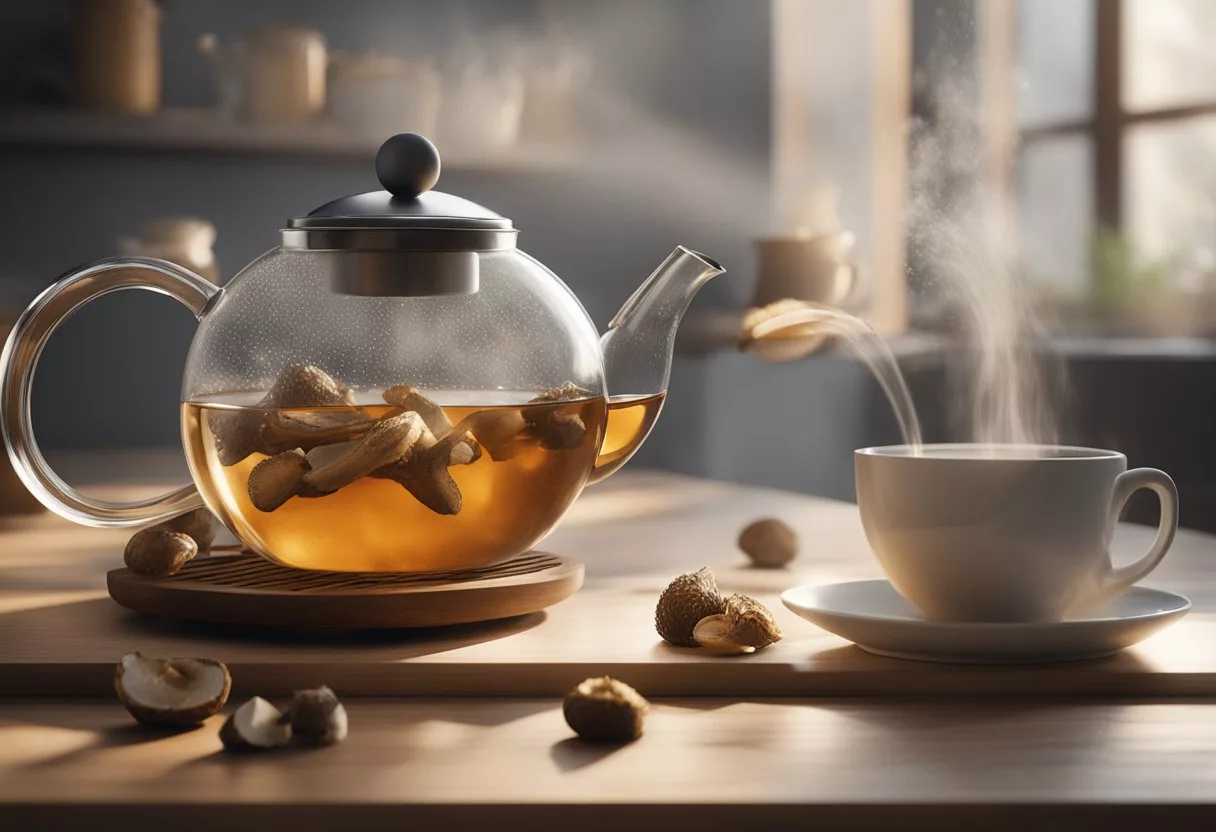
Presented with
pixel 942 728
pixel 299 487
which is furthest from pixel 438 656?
pixel 942 728

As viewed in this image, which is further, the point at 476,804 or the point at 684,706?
the point at 684,706

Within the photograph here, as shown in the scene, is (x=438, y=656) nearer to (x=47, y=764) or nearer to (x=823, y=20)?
(x=47, y=764)

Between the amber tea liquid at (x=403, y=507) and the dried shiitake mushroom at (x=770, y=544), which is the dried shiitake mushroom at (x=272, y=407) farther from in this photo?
the dried shiitake mushroom at (x=770, y=544)

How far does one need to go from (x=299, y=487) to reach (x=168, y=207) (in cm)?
239

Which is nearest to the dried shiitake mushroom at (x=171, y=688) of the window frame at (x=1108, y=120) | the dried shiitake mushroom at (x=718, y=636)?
the dried shiitake mushroom at (x=718, y=636)

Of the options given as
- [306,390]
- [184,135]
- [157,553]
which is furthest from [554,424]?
[184,135]

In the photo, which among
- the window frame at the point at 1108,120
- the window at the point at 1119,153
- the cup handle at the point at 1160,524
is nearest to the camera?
the cup handle at the point at 1160,524

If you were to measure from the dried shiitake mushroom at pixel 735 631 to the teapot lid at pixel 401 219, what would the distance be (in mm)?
250

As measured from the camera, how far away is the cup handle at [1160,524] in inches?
27.0

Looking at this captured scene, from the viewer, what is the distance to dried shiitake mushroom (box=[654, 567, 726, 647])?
70cm

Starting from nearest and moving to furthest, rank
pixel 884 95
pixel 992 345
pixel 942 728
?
pixel 942 728 < pixel 992 345 < pixel 884 95

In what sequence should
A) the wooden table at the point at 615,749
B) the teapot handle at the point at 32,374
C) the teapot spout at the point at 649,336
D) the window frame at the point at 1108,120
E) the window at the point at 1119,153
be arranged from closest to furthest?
the wooden table at the point at 615,749 → the teapot handle at the point at 32,374 → the teapot spout at the point at 649,336 → the window at the point at 1119,153 → the window frame at the point at 1108,120

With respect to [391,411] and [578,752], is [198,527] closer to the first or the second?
[391,411]

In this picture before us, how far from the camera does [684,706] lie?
632mm
